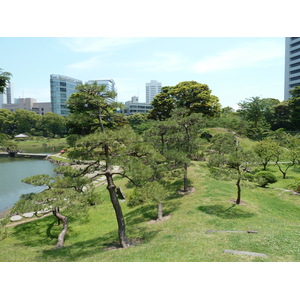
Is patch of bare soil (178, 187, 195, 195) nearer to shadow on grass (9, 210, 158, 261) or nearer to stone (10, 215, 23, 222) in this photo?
shadow on grass (9, 210, 158, 261)

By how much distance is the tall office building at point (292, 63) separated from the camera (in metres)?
61.5

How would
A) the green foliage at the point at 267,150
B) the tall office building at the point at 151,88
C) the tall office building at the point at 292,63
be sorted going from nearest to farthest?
1. the green foliage at the point at 267,150
2. the tall office building at the point at 292,63
3. the tall office building at the point at 151,88

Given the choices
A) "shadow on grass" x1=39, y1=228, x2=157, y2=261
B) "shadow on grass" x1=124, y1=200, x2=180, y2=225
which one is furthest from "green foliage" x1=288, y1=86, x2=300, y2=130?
"shadow on grass" x1=39, y1=228, x2=157, y2=261

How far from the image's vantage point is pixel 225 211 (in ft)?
32.7

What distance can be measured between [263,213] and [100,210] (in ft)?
26.5

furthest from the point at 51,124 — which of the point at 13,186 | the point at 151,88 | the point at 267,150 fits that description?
the point at 151,88

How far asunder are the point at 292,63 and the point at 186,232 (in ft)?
237

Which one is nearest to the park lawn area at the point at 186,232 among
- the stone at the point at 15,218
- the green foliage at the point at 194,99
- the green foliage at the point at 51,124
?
the stone at the point at 15,218

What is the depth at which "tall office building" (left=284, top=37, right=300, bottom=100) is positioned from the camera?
6147cm

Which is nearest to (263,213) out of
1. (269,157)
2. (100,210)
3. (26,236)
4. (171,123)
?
(171,123)

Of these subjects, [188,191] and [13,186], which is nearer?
[188,191]

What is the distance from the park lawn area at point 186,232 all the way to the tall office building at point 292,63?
6205 centimetres

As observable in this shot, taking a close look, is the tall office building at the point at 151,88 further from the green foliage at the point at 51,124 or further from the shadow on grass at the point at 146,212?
the shadow on grass at the point at 146,212

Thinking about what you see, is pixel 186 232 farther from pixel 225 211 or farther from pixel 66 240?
pixel 66 240
